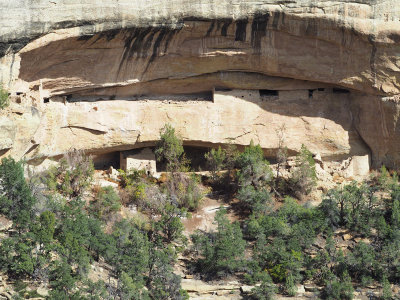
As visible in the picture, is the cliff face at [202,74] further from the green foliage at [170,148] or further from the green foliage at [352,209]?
the green foliage at [352,209]

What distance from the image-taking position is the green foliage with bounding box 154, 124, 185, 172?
79.9 ft

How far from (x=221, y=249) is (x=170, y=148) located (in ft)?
13.0

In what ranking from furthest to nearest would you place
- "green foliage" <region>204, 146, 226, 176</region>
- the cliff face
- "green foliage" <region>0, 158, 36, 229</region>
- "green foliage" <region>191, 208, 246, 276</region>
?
"green foliage" <region>204, 146, 226, 176</region> < the cliff face < "green foliage" <region>191, 208, 246, 276</region> < "green foliage" <region>0, 158, 36, 229</region>

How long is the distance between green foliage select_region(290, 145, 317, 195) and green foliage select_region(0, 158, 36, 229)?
23.5 feet

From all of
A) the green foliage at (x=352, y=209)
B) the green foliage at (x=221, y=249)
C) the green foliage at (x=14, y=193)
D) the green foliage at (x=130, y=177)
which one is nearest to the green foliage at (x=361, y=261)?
the green foliage at (x=352, y=209)

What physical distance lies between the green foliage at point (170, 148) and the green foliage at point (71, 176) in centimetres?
200

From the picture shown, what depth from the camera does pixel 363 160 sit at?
84.0ft

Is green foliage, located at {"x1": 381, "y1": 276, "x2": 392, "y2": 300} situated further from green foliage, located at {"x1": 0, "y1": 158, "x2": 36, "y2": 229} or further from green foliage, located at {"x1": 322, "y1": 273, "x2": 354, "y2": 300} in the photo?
green foliage, located at {"x1": 0, "y1": 158, "x2": 36, "y2": 229}

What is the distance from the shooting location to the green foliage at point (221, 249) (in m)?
21.4

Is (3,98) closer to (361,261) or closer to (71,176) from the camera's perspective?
(71,176)

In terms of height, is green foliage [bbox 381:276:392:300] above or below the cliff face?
below

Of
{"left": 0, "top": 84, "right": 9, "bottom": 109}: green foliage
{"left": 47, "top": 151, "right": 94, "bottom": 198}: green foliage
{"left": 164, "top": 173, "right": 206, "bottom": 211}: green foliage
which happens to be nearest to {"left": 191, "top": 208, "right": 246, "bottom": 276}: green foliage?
{"left": 164, "top": 173, "right": 206, "bottom": 211}: green foliage

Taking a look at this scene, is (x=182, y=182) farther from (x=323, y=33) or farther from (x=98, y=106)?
(x=323, y=33)

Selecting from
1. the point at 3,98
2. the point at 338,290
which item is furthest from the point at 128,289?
the point at 3,98
